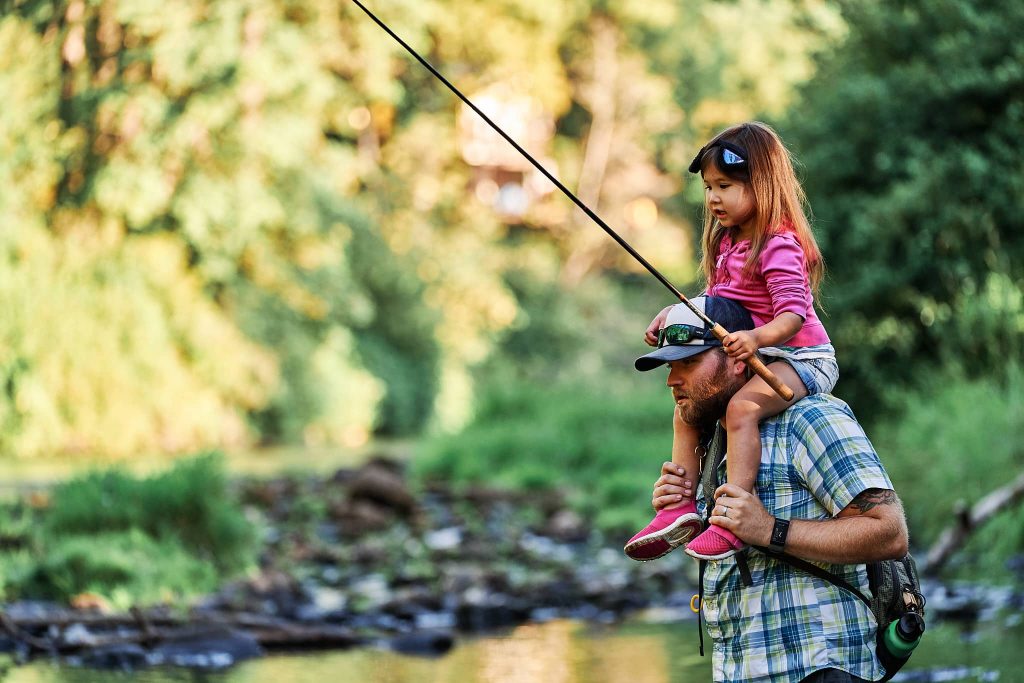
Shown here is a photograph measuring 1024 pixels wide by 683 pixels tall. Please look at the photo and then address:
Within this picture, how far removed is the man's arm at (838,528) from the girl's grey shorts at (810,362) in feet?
1.06

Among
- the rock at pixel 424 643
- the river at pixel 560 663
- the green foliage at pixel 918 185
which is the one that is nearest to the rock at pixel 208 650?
the river at pixel 560 663

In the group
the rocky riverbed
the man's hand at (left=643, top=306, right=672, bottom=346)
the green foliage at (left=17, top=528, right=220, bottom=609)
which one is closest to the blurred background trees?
the rocky riverbed

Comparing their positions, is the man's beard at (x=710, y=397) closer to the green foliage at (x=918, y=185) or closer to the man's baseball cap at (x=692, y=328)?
the man's baseball cap at (x=692, y=328)

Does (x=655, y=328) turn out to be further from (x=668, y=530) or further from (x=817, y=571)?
(x=817, y=571)

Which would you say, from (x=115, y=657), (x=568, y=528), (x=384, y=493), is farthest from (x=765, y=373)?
(x=384, y=493)

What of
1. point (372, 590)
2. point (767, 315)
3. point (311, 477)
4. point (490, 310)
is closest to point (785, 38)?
point (490, 310)

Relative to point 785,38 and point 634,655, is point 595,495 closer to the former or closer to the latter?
point 634,655

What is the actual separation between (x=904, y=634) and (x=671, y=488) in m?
0.61

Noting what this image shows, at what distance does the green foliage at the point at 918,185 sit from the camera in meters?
14.2

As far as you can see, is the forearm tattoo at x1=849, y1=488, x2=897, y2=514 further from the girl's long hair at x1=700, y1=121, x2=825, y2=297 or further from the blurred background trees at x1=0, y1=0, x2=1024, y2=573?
the blurred background trees at x1=0, y1=0, x2=1024, y2=573

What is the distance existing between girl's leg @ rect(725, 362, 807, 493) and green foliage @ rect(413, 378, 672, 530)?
10.3m

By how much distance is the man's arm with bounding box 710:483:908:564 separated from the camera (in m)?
3.22

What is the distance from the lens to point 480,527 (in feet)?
42.2

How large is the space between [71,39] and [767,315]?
9.12 metres
